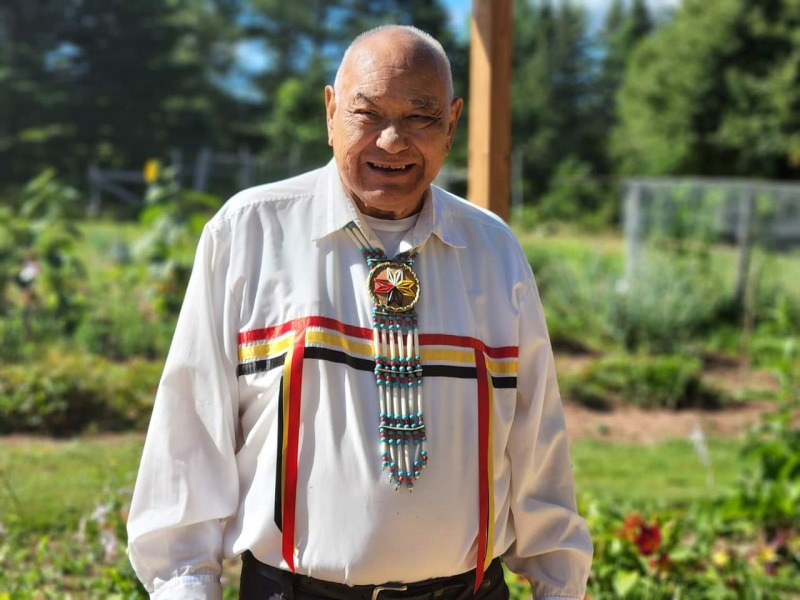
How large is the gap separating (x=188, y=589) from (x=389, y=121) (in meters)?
0.98

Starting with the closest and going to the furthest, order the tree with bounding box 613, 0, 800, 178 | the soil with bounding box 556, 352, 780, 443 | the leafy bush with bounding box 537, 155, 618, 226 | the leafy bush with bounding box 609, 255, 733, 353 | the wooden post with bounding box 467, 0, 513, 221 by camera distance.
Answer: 1. the wooden post with bounding box 467, 0, 513, 221
2. the soil with bounding box 556, 352, 780, 443
3. the leafy bush with bounding box 609, 255, 733, 353
4. the tree with bounding box 613, 0, 800, 178
5. the leafy bush with bounding box 537, 155, 618, 226

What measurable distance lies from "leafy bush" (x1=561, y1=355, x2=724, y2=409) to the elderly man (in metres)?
5.33

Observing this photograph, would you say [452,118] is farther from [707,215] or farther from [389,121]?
[707,215]

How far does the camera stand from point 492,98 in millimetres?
3125

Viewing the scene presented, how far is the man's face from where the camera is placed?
5.95ft

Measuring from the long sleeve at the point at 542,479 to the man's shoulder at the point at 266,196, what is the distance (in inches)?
20.2

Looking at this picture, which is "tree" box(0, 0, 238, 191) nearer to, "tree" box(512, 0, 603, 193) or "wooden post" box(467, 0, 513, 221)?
"tree" box(512, 0, 603, 193)

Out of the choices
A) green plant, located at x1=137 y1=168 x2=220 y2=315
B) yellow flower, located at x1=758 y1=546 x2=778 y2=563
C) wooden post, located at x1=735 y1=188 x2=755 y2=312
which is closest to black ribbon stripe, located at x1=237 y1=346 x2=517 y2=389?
yellow flower, located at x1=758 y1=546 x2=778 y2=563

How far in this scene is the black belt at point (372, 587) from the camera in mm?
1771

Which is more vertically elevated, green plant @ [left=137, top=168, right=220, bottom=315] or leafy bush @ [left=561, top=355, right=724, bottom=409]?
green plant @ [left=137, top=168, right=220, bottom=315]

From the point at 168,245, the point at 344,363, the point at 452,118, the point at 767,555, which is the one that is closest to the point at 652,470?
the point at 767,555

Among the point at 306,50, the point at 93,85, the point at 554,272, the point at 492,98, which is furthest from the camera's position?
the point at 306,50

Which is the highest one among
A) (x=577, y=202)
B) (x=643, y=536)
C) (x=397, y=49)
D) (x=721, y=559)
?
(x=397, y=49)

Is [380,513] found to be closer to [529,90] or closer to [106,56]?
[106,56]
